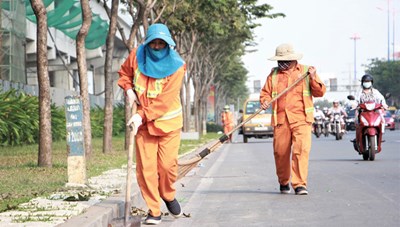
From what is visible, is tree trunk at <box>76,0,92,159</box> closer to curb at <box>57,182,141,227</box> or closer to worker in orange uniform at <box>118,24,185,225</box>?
curb at <box>57,182,141,227</box>

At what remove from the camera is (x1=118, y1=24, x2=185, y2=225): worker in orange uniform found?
8.83 meters

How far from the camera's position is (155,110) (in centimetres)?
884

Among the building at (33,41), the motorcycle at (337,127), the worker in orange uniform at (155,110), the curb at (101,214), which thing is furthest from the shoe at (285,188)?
the motorcycle at (337,127)

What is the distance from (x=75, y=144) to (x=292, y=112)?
2782 millimetres

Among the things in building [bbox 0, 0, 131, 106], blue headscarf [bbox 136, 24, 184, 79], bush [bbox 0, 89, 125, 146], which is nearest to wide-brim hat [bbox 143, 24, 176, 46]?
blue headscarf [bbox 136, 24, 184, 79]

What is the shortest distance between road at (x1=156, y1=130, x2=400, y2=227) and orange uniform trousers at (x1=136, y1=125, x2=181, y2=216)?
0.34 metres

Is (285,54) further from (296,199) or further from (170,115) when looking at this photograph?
(170,115)

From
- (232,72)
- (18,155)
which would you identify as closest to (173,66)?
(18,155)

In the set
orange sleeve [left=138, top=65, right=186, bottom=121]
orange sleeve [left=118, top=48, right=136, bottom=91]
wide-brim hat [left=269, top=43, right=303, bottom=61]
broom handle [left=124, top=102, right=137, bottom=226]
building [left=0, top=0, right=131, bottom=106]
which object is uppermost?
building [left=0, top=0, right=131, bottom=106]

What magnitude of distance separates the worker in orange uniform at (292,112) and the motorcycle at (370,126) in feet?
22.7

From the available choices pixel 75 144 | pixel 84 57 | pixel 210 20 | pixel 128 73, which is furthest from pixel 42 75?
pixel 210 20

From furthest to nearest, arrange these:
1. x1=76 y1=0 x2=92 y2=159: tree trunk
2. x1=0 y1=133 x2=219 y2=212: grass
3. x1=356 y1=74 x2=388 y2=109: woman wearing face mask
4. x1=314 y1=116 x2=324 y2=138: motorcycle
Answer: x1=314 y1=116 x2=324 y2=138: motorcycle, x1=76 y1=0 x2=92 y2=159: tree trunk, x1=356 y1=74 x2=388 y2=109: woman wearing face mask, x1=0 y1=133 x2=219 y2=212: grass

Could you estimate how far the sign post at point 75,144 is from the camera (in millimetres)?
12102

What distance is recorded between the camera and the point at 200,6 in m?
31.6
